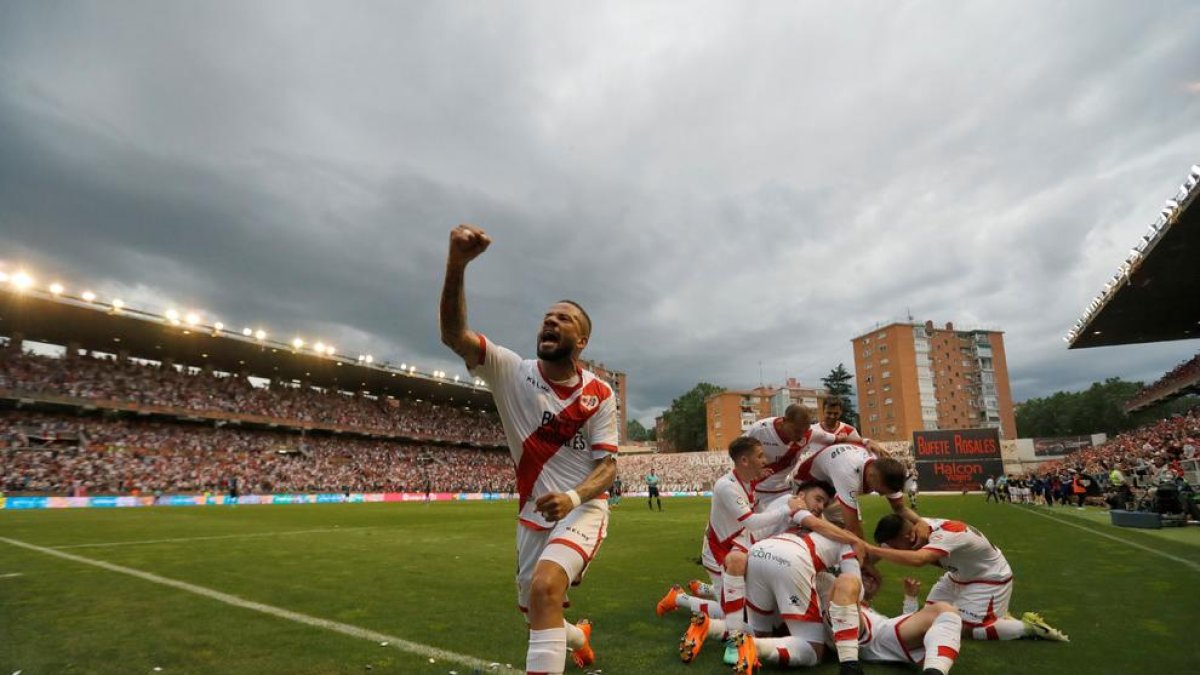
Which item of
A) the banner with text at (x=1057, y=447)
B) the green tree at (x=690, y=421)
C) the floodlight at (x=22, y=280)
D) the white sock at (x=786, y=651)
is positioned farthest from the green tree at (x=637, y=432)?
the white sock at (x=786, y=651)

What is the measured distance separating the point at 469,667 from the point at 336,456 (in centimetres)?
5350

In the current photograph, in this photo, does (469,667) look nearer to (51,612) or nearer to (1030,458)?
(51,612)

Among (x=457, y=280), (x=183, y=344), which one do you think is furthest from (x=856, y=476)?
(x=183, y=344)

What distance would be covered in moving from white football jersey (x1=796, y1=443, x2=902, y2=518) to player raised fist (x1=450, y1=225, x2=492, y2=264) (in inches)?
164

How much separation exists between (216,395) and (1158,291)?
203ft

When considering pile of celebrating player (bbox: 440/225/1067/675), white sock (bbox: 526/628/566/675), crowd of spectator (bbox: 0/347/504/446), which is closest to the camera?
white sock (bbox: 526/628/566/675)

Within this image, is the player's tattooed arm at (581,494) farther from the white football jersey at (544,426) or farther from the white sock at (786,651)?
the white sock at (786,651)

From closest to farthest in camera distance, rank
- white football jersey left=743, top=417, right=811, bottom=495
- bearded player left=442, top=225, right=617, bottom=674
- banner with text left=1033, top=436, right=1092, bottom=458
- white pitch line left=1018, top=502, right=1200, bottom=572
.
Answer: bearded player left=442, top=225, right=617, bottom=674
white football jersey left=743, top=417, right=811, bottom=495
white pitch line left=1018, top=502, right=1200, bottom=572
banner with text left=1033, top=436, right=1092, bottom=458

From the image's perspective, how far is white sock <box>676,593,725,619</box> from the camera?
5.45 meters

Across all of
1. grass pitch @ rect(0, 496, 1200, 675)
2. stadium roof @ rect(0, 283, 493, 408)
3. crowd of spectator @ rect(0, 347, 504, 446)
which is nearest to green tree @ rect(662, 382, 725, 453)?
crowd of spectator @ rect(0, 347, 504, 446)

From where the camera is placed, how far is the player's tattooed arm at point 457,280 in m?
3.15

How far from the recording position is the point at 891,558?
455 cm

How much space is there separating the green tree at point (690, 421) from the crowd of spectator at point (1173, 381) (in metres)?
63.1

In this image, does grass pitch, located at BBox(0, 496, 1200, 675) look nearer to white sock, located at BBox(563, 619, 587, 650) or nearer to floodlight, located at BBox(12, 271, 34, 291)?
white sock, located at BBox(563, 619, 587, 650)
